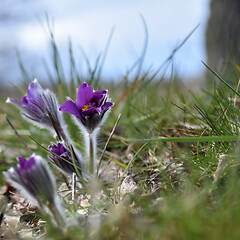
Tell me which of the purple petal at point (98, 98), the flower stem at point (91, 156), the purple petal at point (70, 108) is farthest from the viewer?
the flower stem at point (91, 156)

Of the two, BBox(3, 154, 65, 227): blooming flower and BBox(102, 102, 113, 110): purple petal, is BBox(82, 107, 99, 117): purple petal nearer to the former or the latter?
BBox(102, 102, 113, 110): purple petal

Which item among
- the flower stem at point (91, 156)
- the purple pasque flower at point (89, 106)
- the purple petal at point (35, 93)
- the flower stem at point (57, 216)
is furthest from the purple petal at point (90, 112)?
the flower stem at point (57, 216)

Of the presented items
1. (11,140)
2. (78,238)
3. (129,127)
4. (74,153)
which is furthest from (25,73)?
(78,238)

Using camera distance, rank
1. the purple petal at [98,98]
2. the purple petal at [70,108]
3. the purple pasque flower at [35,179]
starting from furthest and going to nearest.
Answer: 1. the purple petal at [98,98]
2. the purple petal at [70,108]
3. the purple pasque flower at [35,179]

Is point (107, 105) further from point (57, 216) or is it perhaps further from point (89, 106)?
point (57, 216)

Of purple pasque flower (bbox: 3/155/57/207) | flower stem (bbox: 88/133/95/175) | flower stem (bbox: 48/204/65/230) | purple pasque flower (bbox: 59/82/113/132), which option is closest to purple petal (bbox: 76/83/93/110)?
purple pasque flower (bbox: 59/82/113/132)

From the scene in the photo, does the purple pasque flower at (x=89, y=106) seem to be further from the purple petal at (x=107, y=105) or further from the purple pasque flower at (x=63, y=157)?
the purple pasque flower at (x=63, y=157)

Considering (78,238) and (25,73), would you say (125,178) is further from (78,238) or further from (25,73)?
(25,73)

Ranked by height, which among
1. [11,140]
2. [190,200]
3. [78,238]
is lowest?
[11,140]

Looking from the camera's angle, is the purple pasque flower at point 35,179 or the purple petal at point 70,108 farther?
the purple petal at point 70,108
